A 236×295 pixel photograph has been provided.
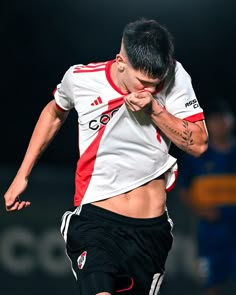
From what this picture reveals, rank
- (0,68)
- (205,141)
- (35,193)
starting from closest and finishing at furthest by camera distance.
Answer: (205,141), (35,193), (0,68)

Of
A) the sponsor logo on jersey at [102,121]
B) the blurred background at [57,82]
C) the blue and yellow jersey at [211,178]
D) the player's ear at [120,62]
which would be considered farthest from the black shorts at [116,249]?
the blue and yellow jersey at [211,178]

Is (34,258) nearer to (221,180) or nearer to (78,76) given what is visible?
(221,180)

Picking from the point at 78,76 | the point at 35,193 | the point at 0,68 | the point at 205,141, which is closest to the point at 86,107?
the point at 78,76

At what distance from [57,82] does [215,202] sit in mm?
2368

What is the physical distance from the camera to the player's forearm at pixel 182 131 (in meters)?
5.46

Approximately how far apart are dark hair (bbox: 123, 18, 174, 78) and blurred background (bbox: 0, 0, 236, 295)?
465 centimetres

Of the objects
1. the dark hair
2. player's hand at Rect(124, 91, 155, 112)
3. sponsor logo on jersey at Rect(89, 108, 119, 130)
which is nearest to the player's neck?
sponsor logo on jersey at Rect(89, 108, 119, 130)

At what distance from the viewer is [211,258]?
33.4 ft

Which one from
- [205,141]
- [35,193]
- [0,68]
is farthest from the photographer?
[0,68]

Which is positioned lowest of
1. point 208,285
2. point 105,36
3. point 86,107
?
point 208,285

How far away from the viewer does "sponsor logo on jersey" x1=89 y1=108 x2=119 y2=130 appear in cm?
568

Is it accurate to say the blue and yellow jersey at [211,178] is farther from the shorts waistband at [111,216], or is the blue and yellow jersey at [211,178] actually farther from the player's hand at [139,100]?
the player's hand at [139,100]

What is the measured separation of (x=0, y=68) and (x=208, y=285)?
11.1 ft

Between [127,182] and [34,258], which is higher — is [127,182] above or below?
above
